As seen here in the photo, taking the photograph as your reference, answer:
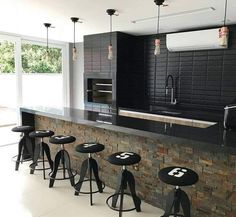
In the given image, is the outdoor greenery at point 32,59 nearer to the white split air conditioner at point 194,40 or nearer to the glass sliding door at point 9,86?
the glass sliding door at point 9,86

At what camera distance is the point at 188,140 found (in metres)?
1.96

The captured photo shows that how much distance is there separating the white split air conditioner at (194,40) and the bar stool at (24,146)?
9.31 ft

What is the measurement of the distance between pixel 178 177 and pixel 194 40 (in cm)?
263

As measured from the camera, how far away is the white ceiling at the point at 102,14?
279 cm

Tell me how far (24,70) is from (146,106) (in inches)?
114

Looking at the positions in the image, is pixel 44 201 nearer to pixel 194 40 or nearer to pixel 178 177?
pixel 178 177

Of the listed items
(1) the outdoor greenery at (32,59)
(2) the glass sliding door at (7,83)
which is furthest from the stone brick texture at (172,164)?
(2) the glass sliding door at (7,83)

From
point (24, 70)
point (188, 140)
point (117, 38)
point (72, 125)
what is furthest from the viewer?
point (24, 70)

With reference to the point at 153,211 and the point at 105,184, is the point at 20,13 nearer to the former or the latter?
the point at 105,184

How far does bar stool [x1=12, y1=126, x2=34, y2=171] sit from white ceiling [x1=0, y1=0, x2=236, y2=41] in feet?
5.71

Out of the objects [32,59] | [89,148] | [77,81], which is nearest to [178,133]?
[89,148]

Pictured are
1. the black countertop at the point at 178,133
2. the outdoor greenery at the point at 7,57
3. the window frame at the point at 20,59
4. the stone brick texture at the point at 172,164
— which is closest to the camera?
the black countertop at the point at 178,133

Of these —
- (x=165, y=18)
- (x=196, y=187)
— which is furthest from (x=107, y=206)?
(x=165, y=18)

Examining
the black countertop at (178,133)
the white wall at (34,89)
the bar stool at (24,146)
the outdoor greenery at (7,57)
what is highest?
the outdoor greenery at (7,57)
